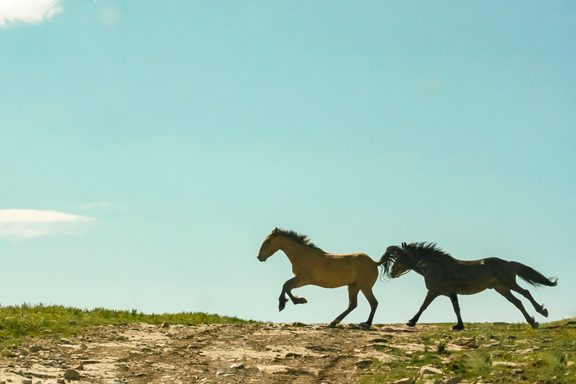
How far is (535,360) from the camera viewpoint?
7422 millimetres

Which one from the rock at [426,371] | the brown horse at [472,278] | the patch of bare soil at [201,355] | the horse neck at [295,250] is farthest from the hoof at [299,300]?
the rock at [426,371]

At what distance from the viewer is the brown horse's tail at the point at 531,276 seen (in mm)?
13539

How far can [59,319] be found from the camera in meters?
10.8

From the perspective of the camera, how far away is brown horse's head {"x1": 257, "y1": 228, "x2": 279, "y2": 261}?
14.2m

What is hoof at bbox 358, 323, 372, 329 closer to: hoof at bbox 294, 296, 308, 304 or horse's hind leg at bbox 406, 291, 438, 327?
horse's hind leg at bbox 406, 291, 438, 327

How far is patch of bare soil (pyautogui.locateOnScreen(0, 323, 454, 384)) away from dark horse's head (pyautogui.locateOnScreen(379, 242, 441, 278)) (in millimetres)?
2908

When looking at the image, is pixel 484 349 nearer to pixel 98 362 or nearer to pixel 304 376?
pixel 304 376

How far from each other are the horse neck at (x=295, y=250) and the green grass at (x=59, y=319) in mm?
2491

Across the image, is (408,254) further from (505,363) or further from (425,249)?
(505,363)

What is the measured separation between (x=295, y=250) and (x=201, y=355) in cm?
567

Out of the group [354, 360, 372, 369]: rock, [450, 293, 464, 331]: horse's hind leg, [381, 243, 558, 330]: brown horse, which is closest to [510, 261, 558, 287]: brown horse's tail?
[381, 243, 558, 330]: brown horse

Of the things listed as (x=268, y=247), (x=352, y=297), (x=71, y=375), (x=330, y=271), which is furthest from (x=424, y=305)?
(x=71, y=375)

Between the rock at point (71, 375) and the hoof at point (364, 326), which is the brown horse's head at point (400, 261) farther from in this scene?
the rock at point (71, 375)

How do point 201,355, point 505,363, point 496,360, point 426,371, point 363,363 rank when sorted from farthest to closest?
point 201,355 → point 363,363 → point 496,360 → point 505,363 → point 426,371
